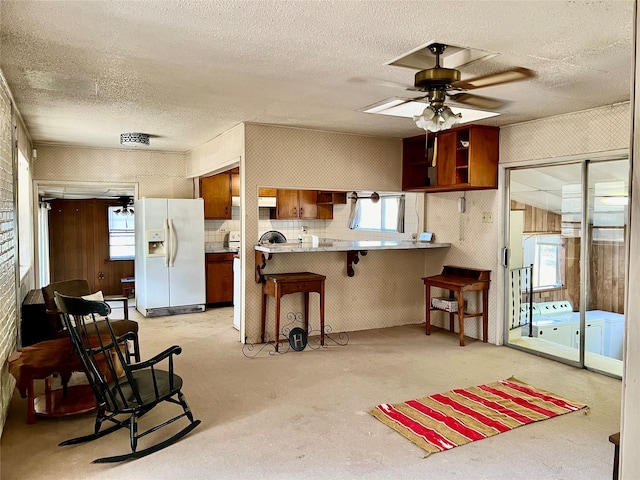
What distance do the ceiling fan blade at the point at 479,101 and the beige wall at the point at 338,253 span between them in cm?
187

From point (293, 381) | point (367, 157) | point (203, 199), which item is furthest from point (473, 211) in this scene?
point (203, 199)

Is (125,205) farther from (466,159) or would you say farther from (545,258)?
(545,258)

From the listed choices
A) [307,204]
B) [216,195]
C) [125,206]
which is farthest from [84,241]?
[307,204]

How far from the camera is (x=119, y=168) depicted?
22.0ft

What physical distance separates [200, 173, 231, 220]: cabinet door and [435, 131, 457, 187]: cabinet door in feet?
11.4

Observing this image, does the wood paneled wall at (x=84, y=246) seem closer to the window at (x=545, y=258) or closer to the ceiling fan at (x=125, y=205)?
the ceiling fan at (x=125, y=205)

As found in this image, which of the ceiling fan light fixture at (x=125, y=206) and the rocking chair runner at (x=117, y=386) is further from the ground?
the ceiling fan light fixture at (x=125, y=206)

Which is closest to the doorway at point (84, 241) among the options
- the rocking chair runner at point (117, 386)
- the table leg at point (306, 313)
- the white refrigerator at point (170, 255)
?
the white refrigerator at point (170, 255)

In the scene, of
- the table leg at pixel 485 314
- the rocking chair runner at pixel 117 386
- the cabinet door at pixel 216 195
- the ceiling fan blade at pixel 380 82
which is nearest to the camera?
the rocking chair runner at pixel 117 386

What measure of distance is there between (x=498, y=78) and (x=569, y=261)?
86.2 inches

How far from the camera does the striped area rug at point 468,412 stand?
301 centimetres

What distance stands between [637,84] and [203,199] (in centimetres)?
626

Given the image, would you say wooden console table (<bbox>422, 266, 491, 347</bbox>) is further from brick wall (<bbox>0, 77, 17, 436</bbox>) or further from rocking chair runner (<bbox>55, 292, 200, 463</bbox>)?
brick wall (<bbox>0, 77, 17, 436</bbox>)

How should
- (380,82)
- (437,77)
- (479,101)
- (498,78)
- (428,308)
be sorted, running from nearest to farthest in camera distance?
(437,77) → (498,78) → (380,82) → (479,101) → (428,308)
